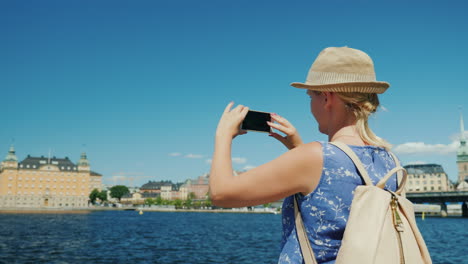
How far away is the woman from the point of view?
1.83m

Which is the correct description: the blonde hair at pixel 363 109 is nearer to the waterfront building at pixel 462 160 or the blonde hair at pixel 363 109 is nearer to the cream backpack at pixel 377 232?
the cream backpack at pixel 377 232

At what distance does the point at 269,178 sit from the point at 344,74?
2.09 feet

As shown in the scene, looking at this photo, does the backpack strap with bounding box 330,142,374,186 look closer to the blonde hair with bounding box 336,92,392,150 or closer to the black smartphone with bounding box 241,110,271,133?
the blonde hair with bounding box 336,92,392,150

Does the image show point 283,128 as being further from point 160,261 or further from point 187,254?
point 187,254

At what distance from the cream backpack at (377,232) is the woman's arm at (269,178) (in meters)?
0.19

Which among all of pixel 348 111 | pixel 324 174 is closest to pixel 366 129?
pixel 348 111

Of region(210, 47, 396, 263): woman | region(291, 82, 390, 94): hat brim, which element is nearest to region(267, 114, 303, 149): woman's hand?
region(210, 47, 396, 263): woman

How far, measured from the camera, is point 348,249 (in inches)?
66.5

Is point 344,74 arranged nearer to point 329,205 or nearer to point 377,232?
point 329,205

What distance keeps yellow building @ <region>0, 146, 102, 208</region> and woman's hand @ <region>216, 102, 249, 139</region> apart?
611ft

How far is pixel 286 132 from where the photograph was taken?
2.42m

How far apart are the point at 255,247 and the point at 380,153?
32341 millimetres

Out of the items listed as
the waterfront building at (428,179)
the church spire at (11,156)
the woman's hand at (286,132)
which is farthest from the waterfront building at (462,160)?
the woman's hand at (286,132)

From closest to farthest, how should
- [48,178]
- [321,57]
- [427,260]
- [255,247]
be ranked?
[427,260] → [321,57] → [255,247] → [48,178]
